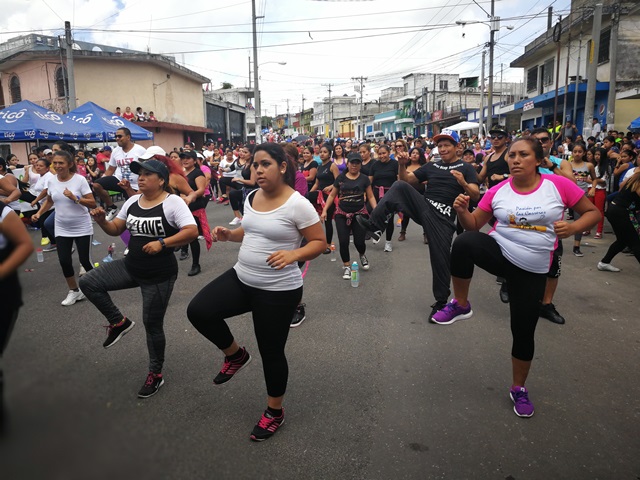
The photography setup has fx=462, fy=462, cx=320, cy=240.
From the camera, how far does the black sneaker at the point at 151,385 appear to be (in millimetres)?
3527

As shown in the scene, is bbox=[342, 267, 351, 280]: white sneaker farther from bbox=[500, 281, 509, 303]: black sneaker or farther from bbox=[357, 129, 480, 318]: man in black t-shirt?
bbox=[500, 281, 509, 303]: black sneaker

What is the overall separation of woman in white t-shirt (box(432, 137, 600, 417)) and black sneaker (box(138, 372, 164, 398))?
2661mm

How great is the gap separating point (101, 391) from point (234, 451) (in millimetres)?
2137

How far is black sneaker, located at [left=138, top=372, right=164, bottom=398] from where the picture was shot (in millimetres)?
3527

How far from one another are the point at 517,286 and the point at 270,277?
174cm

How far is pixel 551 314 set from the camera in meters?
5.08

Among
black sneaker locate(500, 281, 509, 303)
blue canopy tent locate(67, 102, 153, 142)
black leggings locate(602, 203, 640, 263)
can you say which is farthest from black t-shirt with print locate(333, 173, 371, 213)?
blue canopy tent locate(67, 102, 153, 142)

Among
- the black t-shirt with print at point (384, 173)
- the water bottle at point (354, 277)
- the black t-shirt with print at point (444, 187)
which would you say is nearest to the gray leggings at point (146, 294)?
the black t-shirt with print at point (444, 187)

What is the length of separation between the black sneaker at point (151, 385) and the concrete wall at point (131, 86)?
27752mm

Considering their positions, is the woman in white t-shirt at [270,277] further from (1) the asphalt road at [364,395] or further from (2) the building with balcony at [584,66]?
(2) the building with balcony at [584,66]

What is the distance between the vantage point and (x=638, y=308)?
17.6ft

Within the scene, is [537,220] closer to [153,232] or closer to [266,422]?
[266,422]

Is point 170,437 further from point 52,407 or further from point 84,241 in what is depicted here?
point 84,241

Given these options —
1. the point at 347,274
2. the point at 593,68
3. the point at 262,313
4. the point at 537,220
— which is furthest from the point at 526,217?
the point at 593,68
